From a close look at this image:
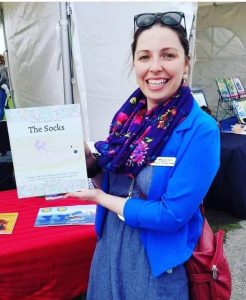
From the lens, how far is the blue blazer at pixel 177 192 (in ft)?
3.00

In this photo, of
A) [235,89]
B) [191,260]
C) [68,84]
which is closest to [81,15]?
[68,84]

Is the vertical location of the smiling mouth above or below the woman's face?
below

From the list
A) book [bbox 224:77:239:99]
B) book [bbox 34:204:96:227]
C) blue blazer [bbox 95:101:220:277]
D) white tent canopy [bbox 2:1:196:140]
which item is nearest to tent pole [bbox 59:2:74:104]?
white tent canopy [bbox 2:1:196:140]

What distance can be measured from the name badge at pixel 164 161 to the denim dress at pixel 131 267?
0.03 m

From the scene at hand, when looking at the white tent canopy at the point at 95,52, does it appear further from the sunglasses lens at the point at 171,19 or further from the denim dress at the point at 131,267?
the denim dress at the point at 131,267

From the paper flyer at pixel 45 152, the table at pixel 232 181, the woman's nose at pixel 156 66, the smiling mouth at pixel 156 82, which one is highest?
the woman's nose at pixel 156 66

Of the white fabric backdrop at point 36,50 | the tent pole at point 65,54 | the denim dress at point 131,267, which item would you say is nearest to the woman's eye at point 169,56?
the denim dress at point 131,267

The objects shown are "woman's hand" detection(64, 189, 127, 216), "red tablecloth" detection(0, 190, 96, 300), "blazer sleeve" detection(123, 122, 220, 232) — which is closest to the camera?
"blazer sleeve" detection(123, 122, 220, 232)

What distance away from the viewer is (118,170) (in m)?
1.04

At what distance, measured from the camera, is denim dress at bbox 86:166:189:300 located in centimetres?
104

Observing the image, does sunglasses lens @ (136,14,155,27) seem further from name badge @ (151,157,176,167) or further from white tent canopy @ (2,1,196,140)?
white tent canopy @ (2,1,196,140)

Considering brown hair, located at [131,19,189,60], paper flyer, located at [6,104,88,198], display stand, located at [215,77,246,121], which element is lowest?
display stand, located at [215,77,246,121]

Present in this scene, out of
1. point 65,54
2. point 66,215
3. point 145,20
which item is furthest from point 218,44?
point 145,20

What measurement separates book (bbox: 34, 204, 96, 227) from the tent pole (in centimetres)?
95
